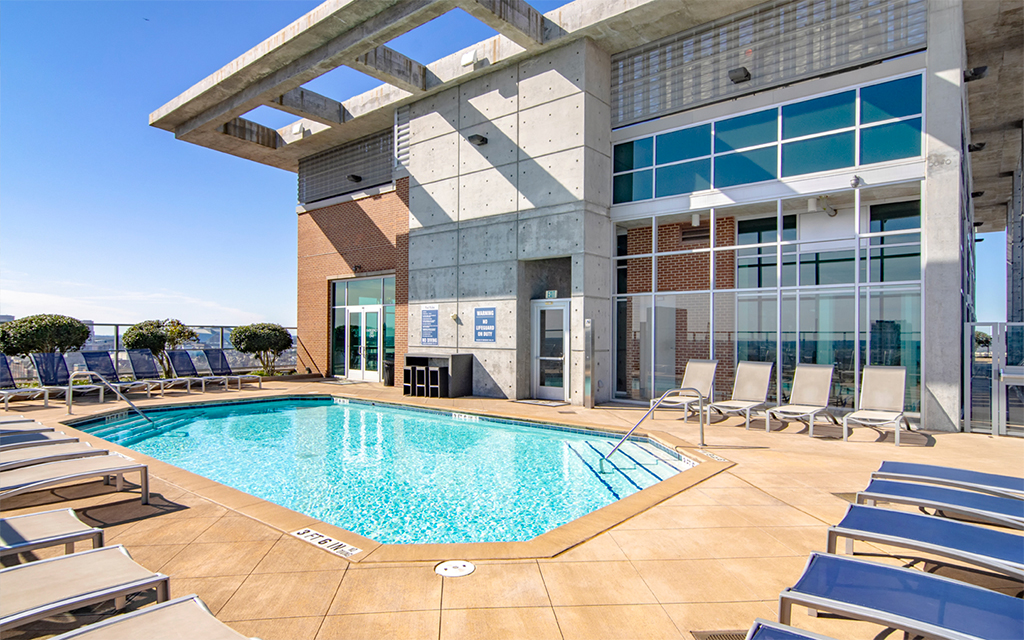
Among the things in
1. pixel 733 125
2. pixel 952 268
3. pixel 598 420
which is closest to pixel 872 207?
pixel 952 268

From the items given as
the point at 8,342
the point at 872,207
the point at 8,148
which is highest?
the point at 8,148

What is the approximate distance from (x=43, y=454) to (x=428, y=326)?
868cm

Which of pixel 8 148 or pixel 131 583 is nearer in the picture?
pixel 131 583

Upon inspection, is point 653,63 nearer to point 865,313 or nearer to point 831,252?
point 831,252

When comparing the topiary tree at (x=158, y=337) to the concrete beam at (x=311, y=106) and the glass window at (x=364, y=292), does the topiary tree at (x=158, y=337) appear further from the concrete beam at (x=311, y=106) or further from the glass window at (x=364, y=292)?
the concrete beam at (x=311, y=106)

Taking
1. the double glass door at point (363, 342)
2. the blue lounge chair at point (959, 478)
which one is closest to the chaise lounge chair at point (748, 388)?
the blue lounge chair at point (959, 478)

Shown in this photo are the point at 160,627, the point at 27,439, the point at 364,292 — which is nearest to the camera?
the point at 160,627

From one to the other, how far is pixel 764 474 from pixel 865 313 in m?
4.68

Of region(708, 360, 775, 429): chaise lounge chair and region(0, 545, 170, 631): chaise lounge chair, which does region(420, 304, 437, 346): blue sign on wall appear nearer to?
region(708, 360, 775, 429): chaise lounge chair

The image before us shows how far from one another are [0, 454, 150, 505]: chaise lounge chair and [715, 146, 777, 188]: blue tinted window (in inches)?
377

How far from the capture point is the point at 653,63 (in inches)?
423

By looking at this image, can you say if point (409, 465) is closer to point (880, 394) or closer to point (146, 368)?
point (880, 394)

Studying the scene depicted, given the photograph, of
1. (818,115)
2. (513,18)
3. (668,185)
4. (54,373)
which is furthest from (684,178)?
(54,373)

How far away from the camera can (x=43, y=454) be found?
4.67 meters
